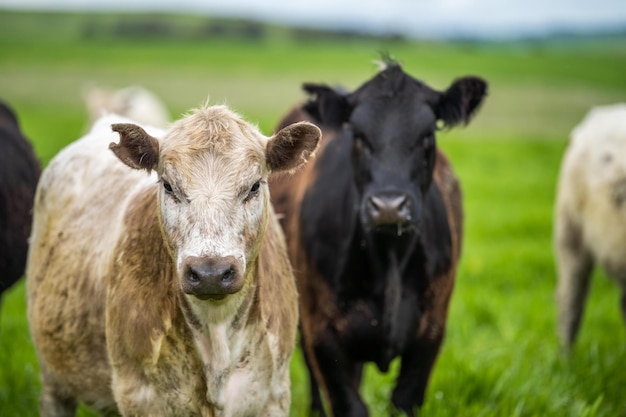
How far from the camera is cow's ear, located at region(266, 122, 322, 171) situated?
11.4 feet

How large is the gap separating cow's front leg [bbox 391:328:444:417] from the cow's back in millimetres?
1663

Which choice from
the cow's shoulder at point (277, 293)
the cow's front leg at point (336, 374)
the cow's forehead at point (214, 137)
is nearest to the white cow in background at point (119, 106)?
the cow's front leg at point (336, 374)

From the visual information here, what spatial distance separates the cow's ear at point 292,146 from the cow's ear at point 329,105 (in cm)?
144

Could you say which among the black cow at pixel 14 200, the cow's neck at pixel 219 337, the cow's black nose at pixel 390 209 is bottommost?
the black cow at pixel 14 200

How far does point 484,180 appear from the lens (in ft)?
51.1

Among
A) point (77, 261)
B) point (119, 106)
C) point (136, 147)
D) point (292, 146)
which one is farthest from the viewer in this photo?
point (119, 106)

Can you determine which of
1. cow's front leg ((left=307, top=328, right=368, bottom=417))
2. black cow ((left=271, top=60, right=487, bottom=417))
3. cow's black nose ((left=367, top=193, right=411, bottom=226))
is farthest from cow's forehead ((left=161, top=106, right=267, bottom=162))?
cow's front leg ((left=307, top=328, right=368, bottom=417))

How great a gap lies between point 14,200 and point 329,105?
2.31 m

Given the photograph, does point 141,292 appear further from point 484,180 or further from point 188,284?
point 484,180

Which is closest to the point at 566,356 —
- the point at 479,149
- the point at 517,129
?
the point at 479,149

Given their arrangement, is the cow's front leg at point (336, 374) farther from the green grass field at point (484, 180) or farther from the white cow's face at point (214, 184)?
the white cow's face at point (214, 184)

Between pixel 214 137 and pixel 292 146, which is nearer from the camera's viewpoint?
pixel 214 137

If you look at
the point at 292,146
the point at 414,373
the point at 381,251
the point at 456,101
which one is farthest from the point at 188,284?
the point at 456,101

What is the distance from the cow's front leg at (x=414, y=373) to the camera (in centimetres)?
476
